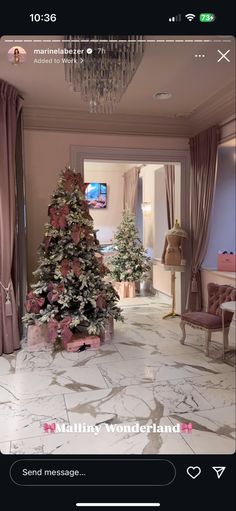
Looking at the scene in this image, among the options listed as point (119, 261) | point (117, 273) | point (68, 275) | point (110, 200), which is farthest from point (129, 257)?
point (68, 275)

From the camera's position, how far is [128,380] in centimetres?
123

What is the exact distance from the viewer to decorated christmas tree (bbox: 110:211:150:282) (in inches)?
161

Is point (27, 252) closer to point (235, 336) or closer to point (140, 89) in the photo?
point (140, 89)

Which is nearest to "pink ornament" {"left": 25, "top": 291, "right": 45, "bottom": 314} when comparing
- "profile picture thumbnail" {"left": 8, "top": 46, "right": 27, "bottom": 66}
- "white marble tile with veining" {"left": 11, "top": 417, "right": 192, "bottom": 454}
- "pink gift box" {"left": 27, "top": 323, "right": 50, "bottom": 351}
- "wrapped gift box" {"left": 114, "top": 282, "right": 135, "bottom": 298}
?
"pink gift box" {"left": 27, "top": 323, "right": 50, "bottom": 351}

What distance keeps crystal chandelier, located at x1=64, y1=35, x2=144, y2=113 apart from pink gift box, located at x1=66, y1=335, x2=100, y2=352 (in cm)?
139

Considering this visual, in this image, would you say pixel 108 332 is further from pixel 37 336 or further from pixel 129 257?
pixel 129 257

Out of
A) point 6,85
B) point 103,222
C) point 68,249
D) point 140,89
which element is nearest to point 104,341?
point 68,249

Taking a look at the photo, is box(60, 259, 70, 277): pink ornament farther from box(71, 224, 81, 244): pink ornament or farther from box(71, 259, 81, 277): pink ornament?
box(71, 224, 81, 244): pink ornament

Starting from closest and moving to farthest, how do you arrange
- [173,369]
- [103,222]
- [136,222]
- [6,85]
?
[173,369] < [6,85] < [136,222] < [103,222]

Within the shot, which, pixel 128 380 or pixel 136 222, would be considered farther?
pixel 136 222

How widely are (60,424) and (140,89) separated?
1733 millimetres
